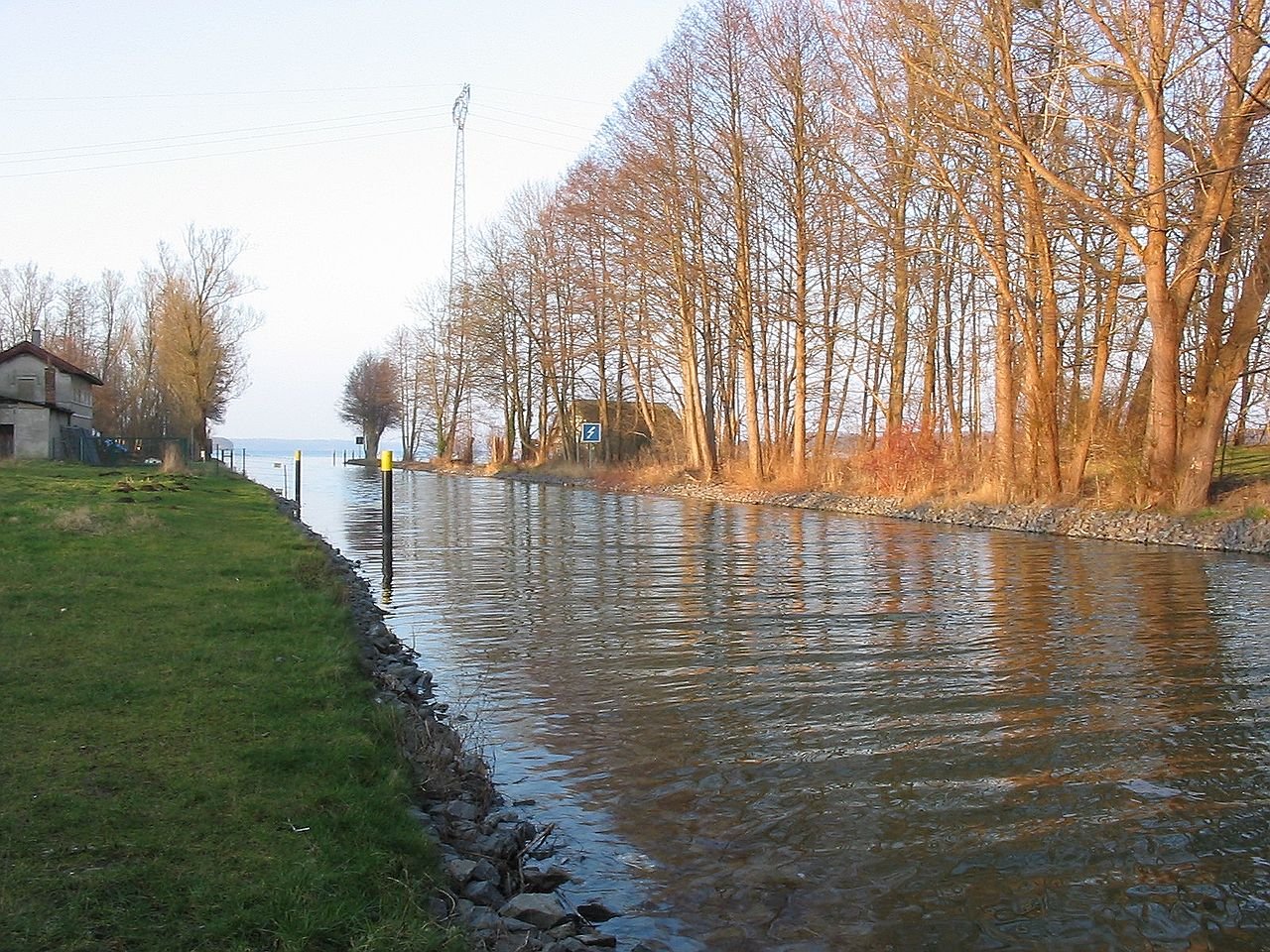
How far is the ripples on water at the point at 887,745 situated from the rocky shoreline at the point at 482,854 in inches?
8.4

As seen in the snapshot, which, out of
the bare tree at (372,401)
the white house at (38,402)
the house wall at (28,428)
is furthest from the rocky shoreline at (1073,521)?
the bare tree at (372,401)

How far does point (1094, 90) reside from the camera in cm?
1969

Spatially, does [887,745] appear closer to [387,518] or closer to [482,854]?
[482,854]

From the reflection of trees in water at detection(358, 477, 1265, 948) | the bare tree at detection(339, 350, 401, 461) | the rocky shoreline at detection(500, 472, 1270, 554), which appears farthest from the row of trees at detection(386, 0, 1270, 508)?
the bare tree at detection(339, 350, 401, 461)

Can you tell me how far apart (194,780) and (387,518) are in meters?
10.5

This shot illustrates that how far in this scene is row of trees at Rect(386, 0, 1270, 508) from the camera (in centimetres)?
1842

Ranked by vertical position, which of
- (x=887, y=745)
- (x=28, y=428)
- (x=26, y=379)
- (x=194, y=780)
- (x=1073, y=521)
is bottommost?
(x=887, y=745)

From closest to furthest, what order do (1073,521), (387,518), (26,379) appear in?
(387,518) → (1073,521) → (26,379)

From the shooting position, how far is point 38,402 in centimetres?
4494

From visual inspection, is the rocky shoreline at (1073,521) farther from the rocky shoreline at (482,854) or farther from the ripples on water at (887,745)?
the rocky shoreline at (482,854)

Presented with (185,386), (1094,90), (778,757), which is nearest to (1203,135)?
(1094,90)

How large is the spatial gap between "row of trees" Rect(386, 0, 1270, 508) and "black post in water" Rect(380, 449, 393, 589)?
1197cm

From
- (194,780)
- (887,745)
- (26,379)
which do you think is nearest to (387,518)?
(887,745)

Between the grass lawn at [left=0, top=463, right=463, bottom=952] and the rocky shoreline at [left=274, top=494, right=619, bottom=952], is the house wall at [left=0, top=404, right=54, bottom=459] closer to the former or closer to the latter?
the grass lawn at [left=0, top=463, right=463, bottom=952]
